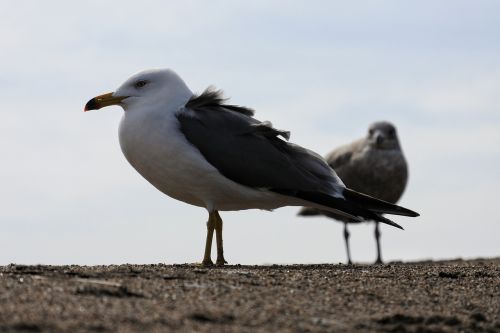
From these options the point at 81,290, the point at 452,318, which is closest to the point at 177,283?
the point at 81,290

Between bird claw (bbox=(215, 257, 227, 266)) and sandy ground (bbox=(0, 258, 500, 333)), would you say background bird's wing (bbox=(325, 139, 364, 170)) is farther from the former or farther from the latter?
sandy ground (bbox=(0, 258, 500, 333))

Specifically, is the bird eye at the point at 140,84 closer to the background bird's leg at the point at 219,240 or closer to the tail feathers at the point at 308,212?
the background bird's leg at the point at 219,240

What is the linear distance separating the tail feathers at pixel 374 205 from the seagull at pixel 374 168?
27.0 feet

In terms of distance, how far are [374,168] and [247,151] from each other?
9.16m

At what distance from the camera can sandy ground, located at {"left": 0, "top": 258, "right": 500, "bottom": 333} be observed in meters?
4.95

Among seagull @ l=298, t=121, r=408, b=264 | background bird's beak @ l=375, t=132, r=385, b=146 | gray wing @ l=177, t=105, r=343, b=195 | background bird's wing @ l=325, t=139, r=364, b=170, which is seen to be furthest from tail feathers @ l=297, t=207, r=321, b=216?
gray wing @ l=177, t=105, r=343, b=195

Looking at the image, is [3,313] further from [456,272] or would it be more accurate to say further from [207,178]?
[456,272]

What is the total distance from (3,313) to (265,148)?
4.05 meters

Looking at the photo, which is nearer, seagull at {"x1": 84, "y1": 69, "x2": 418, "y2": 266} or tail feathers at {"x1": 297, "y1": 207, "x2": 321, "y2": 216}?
seagull at {"x1": 84, "y1": 69, "x2": 418, "y2": 266}

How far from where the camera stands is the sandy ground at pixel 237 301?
195 inches

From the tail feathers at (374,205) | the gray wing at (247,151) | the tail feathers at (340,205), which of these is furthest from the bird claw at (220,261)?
the tail feathers at (374,205)

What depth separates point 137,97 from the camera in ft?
28.8

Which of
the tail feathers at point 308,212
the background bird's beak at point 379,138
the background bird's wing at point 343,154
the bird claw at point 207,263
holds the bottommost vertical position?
the bird claw at point 207,263

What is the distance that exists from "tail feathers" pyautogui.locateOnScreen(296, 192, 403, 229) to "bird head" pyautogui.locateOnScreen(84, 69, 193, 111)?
1411 mm
